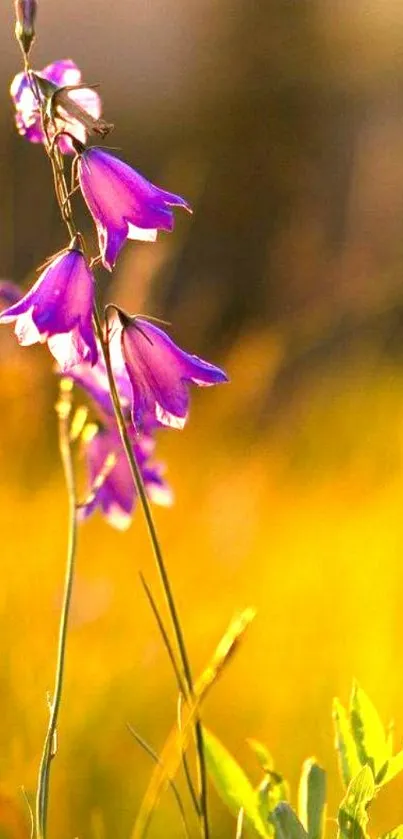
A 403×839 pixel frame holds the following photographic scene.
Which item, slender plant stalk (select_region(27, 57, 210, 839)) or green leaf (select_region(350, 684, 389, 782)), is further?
green leaf (select_region(350, 684, 389, 782))

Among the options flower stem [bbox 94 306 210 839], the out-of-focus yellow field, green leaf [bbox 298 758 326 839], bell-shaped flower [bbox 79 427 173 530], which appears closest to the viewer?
flower stem [bbox 94 306 210 839]

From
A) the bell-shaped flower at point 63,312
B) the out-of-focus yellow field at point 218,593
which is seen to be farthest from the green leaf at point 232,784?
the bell-shaped flower at point 63,312

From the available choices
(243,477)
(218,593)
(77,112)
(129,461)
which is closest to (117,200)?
(77,112)

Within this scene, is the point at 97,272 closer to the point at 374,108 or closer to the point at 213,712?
the point at 374,108

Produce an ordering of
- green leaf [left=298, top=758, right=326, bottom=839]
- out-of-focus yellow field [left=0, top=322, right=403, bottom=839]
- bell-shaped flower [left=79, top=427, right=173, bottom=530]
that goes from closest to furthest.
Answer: green leaf [left=298, top=758, right=326, bottom=839]
bell-shaped flower [left=79, top=427, right=173, bottom=530]
out-of-focus yellow field [left=0, top=322, right=403, bottom=839]

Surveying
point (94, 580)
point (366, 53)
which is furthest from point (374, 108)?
point (94, 580)

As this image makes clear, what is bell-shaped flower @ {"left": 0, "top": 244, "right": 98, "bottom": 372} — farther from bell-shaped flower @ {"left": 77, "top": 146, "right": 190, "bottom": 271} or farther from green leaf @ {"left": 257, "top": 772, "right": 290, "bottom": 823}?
green leaf @ {"left": 257, "top": 772, "right": 290, "bottom": 823}

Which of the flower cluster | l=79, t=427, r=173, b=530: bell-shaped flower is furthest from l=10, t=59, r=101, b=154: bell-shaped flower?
l=79, t=427, r=173, b=530: bell-shaped flower

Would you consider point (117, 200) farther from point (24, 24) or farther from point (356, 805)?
point (356, 805)
